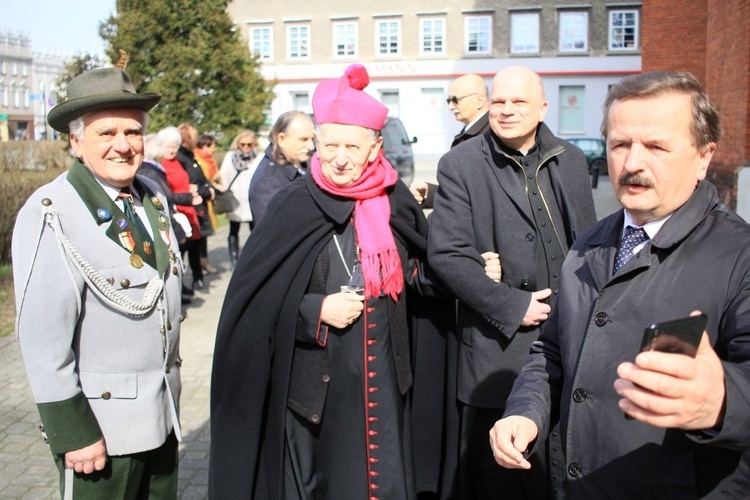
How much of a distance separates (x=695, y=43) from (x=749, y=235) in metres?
14.1

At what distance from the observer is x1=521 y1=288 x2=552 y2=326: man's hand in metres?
3.47

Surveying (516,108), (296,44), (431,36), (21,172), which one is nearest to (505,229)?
(516,108)

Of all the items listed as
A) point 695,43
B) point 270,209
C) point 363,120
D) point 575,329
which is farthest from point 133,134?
point 695,43

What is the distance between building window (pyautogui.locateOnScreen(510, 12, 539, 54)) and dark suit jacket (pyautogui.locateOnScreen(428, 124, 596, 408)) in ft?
140

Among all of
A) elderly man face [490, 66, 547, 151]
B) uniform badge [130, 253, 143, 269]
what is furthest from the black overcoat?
elderly man face [490, 66, 547, 151]

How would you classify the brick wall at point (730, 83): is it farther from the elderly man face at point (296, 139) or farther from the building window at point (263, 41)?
the building window at point (263, 41)

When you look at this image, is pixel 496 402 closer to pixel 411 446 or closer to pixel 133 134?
pixel 411 446

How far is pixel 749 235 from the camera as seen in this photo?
1.97 m

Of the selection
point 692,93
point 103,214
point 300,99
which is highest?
point 300,99

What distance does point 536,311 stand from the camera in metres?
3.47

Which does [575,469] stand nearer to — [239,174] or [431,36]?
[239,174]

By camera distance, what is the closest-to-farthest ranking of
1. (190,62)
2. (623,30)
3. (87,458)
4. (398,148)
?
(87,458) < (398,148) < (190,62) < (623,30)

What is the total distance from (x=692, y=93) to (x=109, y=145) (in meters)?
2.07

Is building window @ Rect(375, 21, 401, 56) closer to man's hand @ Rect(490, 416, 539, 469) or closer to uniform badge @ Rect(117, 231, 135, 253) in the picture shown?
uniform badge @ Rect(117, 231, 135, 253)
